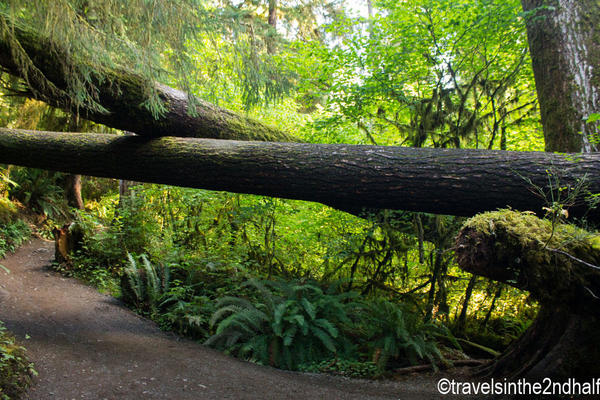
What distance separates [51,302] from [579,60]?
29.0 ft

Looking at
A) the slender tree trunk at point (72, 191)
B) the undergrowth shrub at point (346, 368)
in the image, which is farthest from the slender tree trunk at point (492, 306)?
the slender tree trunk at point (72, 191)

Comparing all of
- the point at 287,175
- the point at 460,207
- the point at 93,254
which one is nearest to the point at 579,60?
the point at 460,207

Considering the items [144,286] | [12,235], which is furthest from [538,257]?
[12,235]

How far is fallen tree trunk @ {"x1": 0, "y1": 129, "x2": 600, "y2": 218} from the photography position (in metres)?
3.89

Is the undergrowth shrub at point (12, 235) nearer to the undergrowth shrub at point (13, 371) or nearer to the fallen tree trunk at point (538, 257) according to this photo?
the undergrowth shrub at point (13, 371)

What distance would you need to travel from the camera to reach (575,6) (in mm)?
5207

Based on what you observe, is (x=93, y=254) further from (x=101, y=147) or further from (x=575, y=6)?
(x=575, y=6)

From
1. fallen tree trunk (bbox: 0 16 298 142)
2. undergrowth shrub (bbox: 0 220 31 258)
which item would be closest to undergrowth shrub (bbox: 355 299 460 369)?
fallen tree trunk (bbox: 0 16 298 142)

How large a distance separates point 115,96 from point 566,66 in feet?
20.3

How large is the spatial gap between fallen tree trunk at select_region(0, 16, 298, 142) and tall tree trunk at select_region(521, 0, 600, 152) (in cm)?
447

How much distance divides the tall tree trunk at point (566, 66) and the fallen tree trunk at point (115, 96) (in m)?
4.47

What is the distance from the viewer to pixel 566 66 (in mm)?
5117

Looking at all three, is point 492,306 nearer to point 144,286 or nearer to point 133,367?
point 133,367

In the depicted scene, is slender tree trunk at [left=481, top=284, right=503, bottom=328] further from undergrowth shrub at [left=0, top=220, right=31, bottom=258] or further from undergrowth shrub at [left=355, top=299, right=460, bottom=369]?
undergrowth shrub at [left=0, top=220, right=31, bottom=258]
